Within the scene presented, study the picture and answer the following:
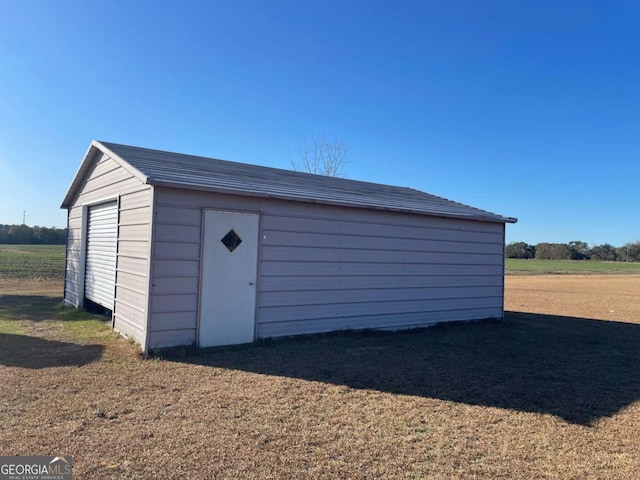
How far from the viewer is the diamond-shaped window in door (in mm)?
6945

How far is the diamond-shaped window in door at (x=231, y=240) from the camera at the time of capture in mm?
6945

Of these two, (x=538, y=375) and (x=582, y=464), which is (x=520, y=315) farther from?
(x=582, y=464)

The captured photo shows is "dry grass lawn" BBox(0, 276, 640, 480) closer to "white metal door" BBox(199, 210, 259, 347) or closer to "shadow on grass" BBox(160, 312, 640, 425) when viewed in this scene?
"shadow on grass" BBox(160, 312, 640, 425)

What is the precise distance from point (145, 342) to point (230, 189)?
2.54 metres

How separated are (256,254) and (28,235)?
172ft

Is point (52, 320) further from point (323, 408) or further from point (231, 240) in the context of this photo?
point (323, 408)

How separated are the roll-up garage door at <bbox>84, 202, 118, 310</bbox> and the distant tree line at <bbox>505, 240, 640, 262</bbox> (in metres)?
73.7

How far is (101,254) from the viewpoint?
9.37 metres

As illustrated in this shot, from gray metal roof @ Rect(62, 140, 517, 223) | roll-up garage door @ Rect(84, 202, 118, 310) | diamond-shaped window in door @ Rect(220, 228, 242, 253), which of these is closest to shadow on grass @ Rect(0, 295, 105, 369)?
roll-up garage door @ Rect(84, 202, 118, 310)

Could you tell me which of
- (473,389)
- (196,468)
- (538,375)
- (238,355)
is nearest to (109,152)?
(238,355)

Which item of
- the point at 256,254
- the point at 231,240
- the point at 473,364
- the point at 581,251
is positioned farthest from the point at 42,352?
the point at 581,251

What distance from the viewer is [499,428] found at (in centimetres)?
402

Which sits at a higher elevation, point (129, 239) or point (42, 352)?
point (129, 239)

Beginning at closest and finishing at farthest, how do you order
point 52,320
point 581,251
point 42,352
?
point 42,352 → point 52,320 → point 581,251
